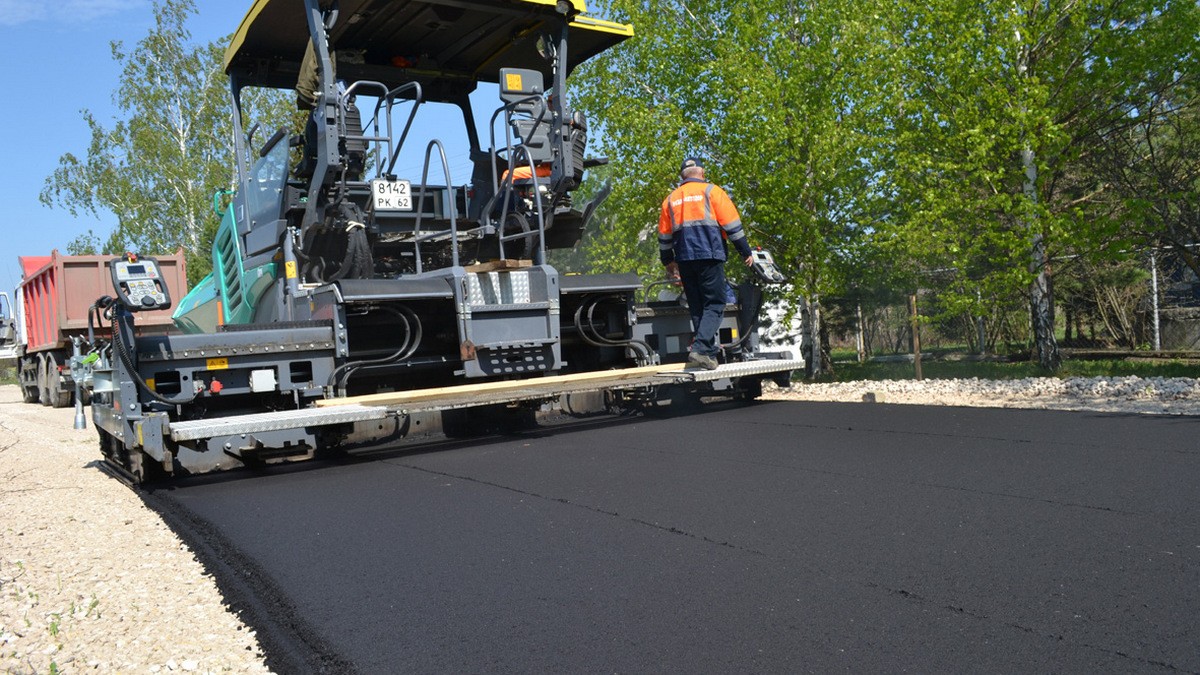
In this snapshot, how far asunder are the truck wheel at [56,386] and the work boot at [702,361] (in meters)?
16.1

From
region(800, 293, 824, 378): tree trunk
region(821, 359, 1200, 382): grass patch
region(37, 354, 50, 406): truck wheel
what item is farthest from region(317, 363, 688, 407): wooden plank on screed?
region(37, 354, 50, 406): truck wheel

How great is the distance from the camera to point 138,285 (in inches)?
250

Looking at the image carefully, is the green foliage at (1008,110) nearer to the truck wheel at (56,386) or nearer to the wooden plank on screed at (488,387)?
the wooden plank on screed at (488,387)

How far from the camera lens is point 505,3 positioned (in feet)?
25.4

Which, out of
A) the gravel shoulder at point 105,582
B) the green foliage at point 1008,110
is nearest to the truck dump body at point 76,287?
the gravel shoulder at point 105,582

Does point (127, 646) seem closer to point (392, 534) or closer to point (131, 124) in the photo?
point (392, 534)

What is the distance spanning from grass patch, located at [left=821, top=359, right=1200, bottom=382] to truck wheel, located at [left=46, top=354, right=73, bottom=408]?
48.4ft

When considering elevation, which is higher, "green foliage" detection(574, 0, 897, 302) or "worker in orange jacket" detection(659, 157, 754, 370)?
"green foliage" detection(574, 0, 897, 302)

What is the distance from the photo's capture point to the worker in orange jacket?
834 centimetres

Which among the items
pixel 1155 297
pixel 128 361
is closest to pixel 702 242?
pixel 128 361

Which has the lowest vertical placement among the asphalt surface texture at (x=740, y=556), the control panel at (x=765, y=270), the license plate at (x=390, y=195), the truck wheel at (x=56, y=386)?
the asphalt surface texture at (x=740, y=556)

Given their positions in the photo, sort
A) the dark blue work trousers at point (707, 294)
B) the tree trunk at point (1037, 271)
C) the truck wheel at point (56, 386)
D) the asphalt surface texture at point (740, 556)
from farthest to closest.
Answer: the truck wheel at point (56, 386), the tree trunk at point (1037, 271), the dark blue work trousers at point (707, 294), the asphalt surface texture at point (740, 556)

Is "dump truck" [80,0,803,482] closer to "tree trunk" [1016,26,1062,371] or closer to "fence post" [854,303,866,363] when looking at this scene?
"tree trunk" [1016,26,1062,371]

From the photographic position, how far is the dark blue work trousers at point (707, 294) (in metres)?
8.40
